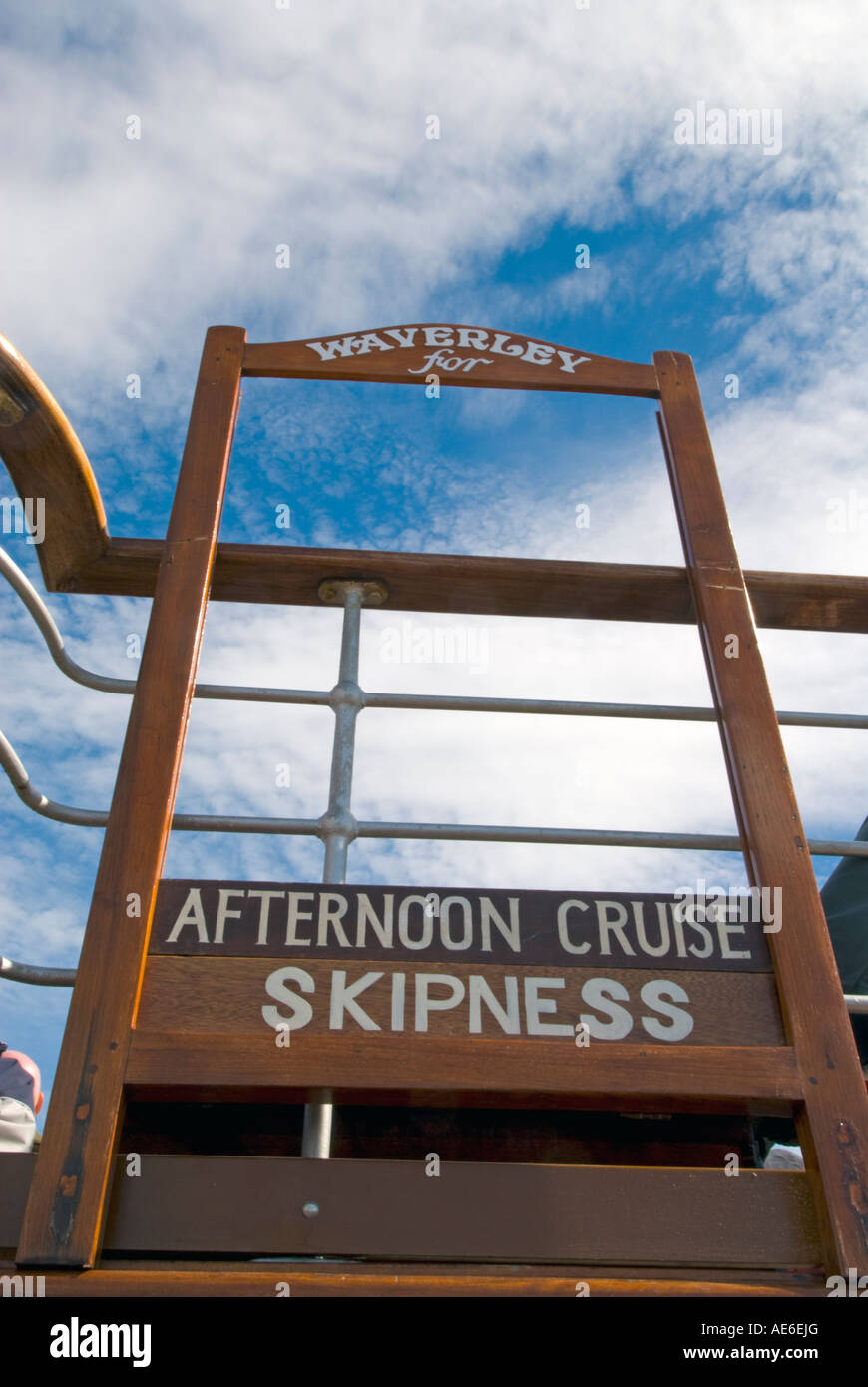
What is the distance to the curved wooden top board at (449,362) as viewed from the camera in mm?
2596

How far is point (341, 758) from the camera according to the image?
209 cm

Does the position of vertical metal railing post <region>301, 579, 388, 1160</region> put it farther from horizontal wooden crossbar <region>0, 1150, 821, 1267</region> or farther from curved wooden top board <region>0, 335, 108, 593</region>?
curved wooden top board <region>0, 335, 108, 593</region>

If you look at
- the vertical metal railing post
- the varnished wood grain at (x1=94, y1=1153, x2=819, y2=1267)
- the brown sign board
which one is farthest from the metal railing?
the varnished wood grain at (x1=94, y1=1153, x2=819, y2=1267)

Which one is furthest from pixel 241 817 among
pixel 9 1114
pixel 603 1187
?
pixel 603 1187

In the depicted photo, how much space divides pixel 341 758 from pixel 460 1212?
34.8 inches

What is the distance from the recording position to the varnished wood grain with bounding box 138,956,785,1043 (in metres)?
1.66

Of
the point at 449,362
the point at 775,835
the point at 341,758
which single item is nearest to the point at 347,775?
the point at 341,758

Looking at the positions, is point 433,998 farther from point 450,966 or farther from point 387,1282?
point 387,1282

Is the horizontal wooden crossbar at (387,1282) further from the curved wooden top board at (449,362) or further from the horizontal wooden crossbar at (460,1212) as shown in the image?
the curved wooden top board at (449,362)

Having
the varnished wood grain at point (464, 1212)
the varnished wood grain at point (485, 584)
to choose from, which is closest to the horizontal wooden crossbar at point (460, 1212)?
the varnished wood grain at point (464, 1212)
